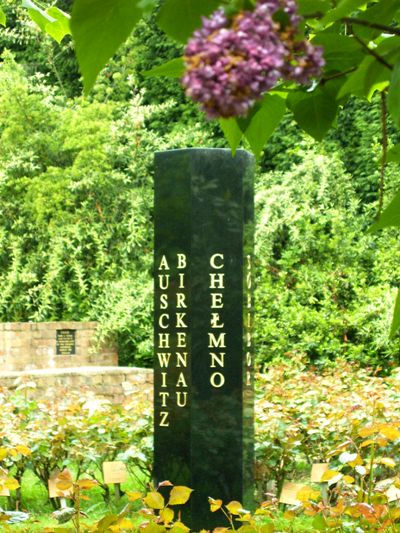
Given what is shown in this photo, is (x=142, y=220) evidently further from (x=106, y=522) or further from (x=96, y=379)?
(x=106, y=522)

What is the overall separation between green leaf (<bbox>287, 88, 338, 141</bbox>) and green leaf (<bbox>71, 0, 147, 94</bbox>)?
0.92ft

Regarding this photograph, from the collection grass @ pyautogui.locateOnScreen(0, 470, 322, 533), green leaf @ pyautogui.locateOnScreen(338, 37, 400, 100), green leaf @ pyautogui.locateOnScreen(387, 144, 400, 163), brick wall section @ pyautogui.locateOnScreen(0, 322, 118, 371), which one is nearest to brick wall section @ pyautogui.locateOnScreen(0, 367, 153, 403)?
brick wall section @ pyautogui.locateOnScreen(0, 322, 118, 371)

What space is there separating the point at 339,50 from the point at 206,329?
4.88 metres

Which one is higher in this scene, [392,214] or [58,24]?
[58,24]

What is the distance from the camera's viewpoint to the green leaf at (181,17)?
63 cm

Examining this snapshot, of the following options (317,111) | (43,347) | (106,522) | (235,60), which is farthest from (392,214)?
(43,347)

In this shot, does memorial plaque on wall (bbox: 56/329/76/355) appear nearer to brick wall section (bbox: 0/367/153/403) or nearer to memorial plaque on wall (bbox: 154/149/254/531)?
brick wall section (bbox: 0/367/153/403)

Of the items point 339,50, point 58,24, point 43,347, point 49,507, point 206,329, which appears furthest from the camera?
point 43,347

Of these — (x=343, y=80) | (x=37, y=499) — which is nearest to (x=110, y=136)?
(x=37, y=499)

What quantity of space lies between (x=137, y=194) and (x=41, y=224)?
54.8 inches

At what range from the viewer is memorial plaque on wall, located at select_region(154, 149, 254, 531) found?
5.58 metres

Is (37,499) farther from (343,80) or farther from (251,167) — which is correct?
(343,80)

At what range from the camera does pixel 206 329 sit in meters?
5.65

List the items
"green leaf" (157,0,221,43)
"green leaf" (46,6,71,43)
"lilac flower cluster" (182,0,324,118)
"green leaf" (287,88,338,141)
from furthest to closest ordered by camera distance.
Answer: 1. "green leaf" (46,6,71,43)
2. "green leaf" (287,88,338,141)
3. "green leaf" (157,0,221,43)
4. "lilac flower cluster" (182,0,324,118)
